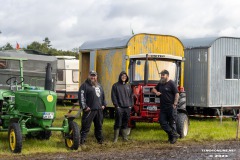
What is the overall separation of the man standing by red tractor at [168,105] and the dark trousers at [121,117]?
2.73 feet

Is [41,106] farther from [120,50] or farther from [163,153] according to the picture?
[120,50]

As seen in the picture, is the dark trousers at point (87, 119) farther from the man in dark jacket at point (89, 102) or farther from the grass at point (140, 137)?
the grass at point (140, 137)

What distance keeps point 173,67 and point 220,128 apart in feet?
8.16

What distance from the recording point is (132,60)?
14.9 meters

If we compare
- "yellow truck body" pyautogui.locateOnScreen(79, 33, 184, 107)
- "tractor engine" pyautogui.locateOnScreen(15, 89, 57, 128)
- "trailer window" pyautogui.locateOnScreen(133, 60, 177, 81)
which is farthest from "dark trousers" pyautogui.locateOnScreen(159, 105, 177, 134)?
"yellow truck body" pyautogui.locateOnScreen(79, 33, 184, 107)

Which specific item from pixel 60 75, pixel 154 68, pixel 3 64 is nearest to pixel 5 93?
pixel 3 64

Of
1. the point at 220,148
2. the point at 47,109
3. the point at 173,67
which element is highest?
Result: the point at 173,67

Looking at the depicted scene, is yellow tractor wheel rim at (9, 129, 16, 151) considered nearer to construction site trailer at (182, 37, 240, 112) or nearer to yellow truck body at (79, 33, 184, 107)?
yellow truck body at (79, 33, 184, 107)

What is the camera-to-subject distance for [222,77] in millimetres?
18234

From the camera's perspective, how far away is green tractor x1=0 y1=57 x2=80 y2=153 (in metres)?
10.8

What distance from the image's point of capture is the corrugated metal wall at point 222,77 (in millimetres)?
17953

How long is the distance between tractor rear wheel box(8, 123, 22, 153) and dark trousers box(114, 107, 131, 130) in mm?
2807

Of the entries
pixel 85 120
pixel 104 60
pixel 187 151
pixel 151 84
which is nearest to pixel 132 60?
pixel 151 84

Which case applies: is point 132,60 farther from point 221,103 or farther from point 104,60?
point 221,103
